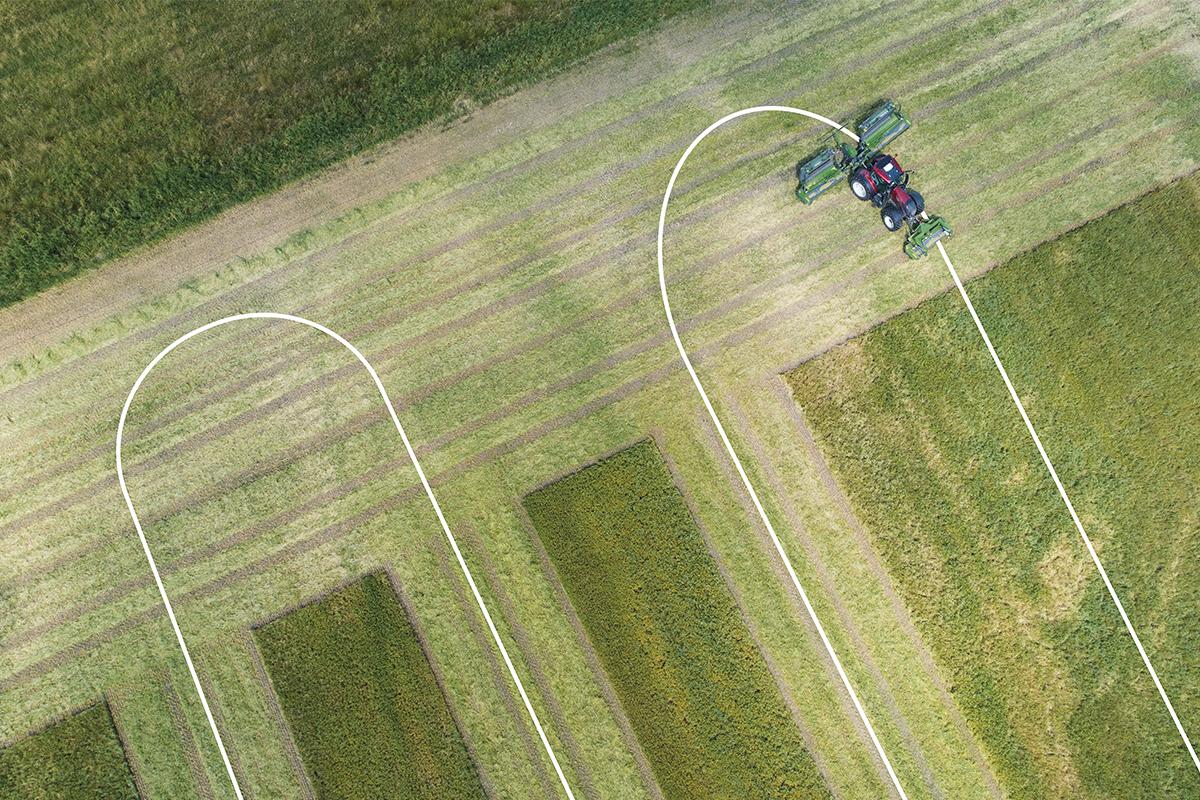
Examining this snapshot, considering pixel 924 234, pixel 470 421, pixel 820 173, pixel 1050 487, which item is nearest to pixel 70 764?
pixel 470 421

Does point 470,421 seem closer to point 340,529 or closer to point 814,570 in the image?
point 340,529

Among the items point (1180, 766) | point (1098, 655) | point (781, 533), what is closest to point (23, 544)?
point (781, 533)

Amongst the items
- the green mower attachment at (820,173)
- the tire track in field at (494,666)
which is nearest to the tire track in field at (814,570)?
the green mower attachment at (820,173)

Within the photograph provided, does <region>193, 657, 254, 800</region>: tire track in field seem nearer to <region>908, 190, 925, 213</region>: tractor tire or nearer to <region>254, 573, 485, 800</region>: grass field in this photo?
<region>254, 573, 485, 800</region>: grass field

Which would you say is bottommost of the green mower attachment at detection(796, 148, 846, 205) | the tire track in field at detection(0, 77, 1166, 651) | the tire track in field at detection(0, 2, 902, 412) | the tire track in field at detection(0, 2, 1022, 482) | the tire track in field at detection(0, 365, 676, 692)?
the tire track in field at detection(0, 365, 676, 692)

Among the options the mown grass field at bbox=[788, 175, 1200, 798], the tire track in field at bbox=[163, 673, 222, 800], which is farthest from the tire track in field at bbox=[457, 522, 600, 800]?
the mown grass field at bbox=[788, 175, 1200, 798]

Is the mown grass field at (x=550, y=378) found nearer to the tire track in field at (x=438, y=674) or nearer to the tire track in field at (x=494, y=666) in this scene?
the tire track in field at (x=494, y=666)

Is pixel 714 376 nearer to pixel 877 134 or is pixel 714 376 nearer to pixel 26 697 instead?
pixel 877 134
